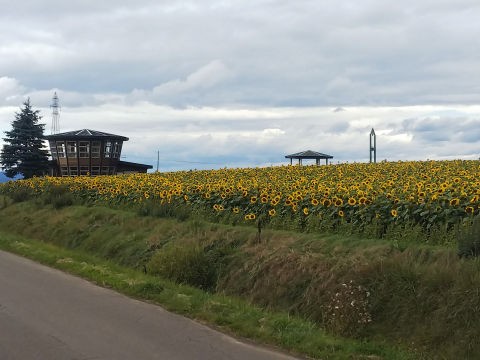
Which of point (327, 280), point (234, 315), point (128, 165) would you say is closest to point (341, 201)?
point (327, 280)

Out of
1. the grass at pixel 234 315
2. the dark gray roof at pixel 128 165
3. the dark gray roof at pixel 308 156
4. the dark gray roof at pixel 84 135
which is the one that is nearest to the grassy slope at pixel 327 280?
the grass at pixel 234 315

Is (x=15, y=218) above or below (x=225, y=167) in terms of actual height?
below

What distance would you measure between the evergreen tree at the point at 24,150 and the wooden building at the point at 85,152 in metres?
1.91

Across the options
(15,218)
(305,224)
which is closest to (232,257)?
(305,224)

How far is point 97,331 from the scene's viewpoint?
729 centimetres

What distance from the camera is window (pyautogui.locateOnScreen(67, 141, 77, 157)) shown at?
5969 centimetres

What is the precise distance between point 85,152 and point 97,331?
54.3 meters

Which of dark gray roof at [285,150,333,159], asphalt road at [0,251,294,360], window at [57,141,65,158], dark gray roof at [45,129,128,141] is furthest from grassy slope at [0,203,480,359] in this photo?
window at [57,141,65,158]

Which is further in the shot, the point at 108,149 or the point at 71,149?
the point at 108,149

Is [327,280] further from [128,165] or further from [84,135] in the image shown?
[128,165]

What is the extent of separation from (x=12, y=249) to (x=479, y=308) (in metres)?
12.6

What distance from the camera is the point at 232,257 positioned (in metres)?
11.0

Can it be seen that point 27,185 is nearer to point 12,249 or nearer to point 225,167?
point 225,167

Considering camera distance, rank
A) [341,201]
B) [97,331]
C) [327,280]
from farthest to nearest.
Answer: [341,201], [327,280], [97,331]
